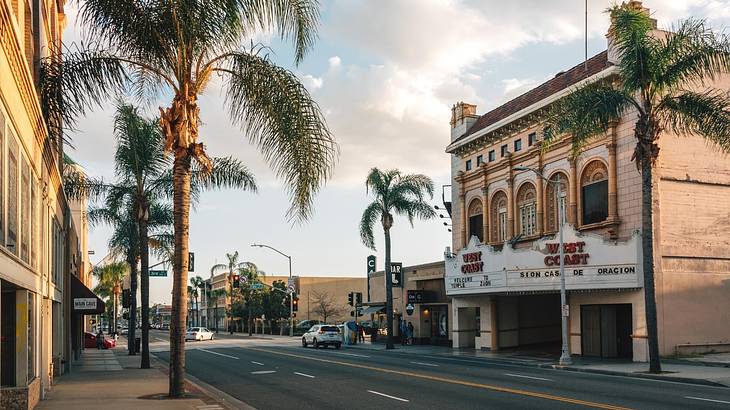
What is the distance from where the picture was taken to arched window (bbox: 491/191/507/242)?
45.1 meters

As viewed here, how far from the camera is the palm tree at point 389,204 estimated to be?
51094 mm

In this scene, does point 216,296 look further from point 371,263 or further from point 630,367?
point 630,367

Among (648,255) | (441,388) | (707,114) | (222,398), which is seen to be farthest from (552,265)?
(222,398)

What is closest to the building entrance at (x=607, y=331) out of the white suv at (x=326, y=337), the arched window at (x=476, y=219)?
the arched window at (x=476, y=219)

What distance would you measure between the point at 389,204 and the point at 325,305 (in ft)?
198

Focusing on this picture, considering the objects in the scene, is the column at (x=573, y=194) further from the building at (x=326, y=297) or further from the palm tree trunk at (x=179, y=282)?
the building at (x=326, y=297)

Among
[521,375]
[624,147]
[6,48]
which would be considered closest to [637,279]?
[624,147]

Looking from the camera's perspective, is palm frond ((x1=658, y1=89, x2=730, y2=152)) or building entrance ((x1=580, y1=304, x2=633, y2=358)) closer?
palm frond ((x1=658, y1=89, x2=730, y2=152))

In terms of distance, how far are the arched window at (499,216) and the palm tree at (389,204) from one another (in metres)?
6.02

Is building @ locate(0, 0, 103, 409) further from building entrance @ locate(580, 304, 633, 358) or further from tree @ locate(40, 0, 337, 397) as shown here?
building entrance @ locate(580, 304, 633, 358)

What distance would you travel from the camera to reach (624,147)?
113 feet

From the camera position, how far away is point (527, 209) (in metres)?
42.7

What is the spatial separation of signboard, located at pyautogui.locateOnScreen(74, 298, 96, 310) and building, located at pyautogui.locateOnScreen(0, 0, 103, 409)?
10316 millimetres

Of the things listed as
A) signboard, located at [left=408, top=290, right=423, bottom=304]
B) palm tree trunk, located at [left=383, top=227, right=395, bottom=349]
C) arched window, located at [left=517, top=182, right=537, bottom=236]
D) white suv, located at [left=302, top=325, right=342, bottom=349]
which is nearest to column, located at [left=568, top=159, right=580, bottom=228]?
arched window, located at [left=517, top=182, right=537, bottom=236]
